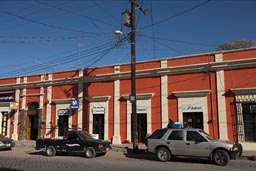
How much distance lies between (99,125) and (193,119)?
26.5 feet

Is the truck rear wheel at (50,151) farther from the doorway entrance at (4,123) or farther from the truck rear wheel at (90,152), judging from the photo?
the doorway entrance at (4,123)

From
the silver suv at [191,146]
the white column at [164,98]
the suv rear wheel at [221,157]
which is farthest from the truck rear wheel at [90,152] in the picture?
the white column at [164,98]

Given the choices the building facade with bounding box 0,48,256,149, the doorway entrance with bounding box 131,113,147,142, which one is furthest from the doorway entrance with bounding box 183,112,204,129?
the doorway entrance with bounding box 131,113,147,142

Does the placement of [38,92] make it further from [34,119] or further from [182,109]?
[182,109]

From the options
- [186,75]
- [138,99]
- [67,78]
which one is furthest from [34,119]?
[186,75]

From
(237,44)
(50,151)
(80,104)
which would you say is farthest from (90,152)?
(237,44)

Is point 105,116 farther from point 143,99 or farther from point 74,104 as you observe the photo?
point 143,99

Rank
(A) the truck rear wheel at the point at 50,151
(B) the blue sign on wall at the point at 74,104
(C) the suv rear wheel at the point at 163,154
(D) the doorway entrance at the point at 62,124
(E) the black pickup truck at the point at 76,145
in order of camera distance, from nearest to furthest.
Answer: (C) the suv rear wheel at the point at 163,154
(E) the black pickup truck at the point at 76,145
(A) the truck rear wheel at the point at 50,151
(B) the blue sign on wall at the point at 74,104
(D) the doorway entrance at the point at 62,124

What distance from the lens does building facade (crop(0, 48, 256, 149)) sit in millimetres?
19734

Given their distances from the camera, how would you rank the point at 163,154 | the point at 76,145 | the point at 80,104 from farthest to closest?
the point at 80,104
the point at 76,145
the point at 163,154

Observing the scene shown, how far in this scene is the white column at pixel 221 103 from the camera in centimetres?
1980

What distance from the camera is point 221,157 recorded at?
43.2ft

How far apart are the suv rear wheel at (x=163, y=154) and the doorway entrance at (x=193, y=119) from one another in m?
7.05

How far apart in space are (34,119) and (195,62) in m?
16.4
